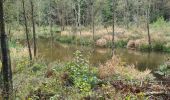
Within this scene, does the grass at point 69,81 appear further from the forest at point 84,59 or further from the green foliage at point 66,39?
the green foliage at point 66,39

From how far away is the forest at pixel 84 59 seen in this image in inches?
494

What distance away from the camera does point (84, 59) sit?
1734 cm

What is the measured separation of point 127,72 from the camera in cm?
1944

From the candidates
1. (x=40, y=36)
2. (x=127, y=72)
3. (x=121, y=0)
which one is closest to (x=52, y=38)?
(x=40, y=36)

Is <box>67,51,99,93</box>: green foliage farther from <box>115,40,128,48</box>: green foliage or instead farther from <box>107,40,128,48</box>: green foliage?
<box>115,40,128,48</box>: green foliage

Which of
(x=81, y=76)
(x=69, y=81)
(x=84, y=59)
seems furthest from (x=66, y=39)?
(x=81, y=76)

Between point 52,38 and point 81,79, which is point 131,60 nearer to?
point 81,79

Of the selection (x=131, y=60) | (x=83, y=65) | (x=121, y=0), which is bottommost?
(x=131, y=60)

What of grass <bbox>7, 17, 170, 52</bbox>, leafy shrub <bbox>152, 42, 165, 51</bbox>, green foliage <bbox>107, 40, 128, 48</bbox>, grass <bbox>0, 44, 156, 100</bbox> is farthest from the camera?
green foliage <bbox>107, 40, 128, 48</bbox>

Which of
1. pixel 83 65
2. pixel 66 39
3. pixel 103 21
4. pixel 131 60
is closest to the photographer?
pixel 83 65

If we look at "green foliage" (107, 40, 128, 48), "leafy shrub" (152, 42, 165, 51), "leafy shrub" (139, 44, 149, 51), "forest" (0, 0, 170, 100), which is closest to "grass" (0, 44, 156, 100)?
"forest" (0, 0, 170, 100)

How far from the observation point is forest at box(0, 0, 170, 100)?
41.2 feet

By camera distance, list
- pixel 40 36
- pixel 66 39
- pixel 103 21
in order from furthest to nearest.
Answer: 1. pixel 103 21
2. pixel 40 36
3. pixel 66 39

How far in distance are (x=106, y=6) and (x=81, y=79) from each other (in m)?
53.5
